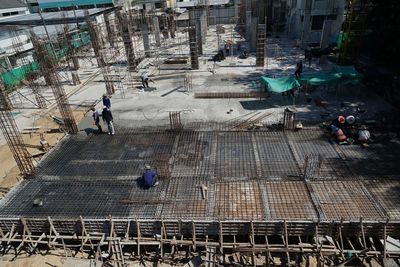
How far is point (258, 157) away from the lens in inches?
456

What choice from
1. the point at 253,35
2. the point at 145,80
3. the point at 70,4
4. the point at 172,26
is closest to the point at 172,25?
the point at 172,26

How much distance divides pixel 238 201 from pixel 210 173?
1846 millimetres

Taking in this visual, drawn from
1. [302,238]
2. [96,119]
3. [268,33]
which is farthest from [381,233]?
[268,33]

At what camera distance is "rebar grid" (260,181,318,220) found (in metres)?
8.74

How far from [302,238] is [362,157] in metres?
4.59

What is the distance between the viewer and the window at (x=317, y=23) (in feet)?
89.7

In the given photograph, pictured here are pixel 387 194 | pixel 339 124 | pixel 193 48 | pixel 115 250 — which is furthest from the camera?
pixel 193 48

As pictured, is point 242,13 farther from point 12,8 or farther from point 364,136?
point 12,8

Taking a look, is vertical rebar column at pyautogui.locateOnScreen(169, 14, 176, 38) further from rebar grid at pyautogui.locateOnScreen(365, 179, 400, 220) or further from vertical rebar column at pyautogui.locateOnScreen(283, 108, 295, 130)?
rebar grid at pyautogui.locateOnScreen(365, 179, 400, 220)

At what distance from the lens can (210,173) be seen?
1091 cm

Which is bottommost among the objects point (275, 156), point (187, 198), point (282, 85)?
point (187, 198)

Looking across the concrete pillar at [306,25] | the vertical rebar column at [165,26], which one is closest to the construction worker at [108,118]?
the concrete pillar at [306,25]

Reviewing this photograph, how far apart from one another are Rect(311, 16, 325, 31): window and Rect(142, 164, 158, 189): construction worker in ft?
80.2

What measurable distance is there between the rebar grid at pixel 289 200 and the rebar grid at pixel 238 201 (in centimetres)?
39
